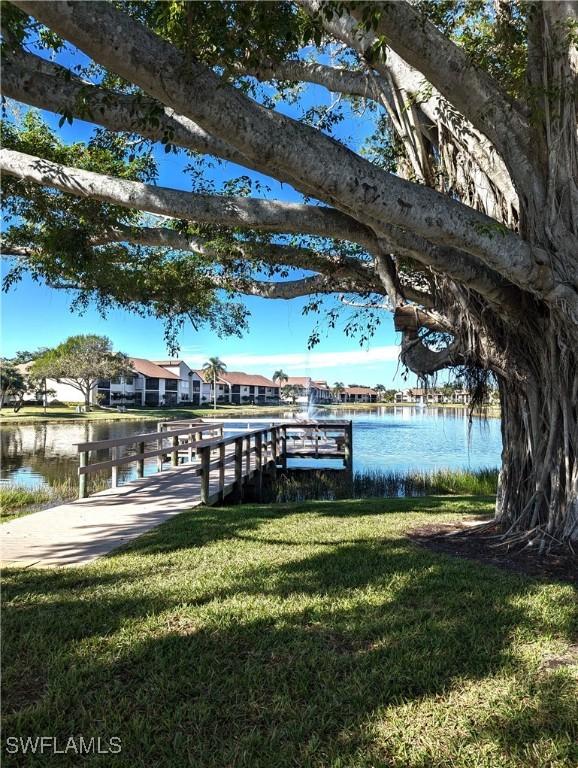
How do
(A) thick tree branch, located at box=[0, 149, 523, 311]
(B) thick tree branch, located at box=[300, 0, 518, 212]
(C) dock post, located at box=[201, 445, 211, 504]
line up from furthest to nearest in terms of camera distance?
(C) dock post, located at box=[201, 445, 211, 504]
(B) thick tree branch, located at box=[300, 0, 518, 212]
(A) thick tree branch, located at box=[0, 149, 523, 311]

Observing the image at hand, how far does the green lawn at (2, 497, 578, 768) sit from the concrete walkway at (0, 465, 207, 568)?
0.79 metres

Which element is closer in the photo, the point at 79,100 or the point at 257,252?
the point at 79,100

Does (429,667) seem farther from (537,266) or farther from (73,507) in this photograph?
(73,507)

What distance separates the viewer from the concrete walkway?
5.41m

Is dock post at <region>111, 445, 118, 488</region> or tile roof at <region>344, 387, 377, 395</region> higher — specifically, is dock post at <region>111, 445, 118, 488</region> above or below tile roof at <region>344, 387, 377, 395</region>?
below

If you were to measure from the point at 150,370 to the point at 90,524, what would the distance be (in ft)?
247

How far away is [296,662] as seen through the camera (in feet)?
9.46

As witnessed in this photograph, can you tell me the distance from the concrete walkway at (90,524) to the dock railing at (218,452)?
0.55 metres

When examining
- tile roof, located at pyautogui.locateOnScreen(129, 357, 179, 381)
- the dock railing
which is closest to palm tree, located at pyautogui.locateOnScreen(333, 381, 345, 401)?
tile roof, located at pyautogui.locateOnScreen(129, 357, 179, 381)

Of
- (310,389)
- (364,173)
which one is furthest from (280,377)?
(364,173)

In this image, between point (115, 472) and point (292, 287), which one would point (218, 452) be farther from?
point (292, 287)

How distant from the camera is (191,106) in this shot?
127 inches

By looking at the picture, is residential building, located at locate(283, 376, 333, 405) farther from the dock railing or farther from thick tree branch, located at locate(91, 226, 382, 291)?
thick tree branch, located at locate(91, 226, 382, 291)
